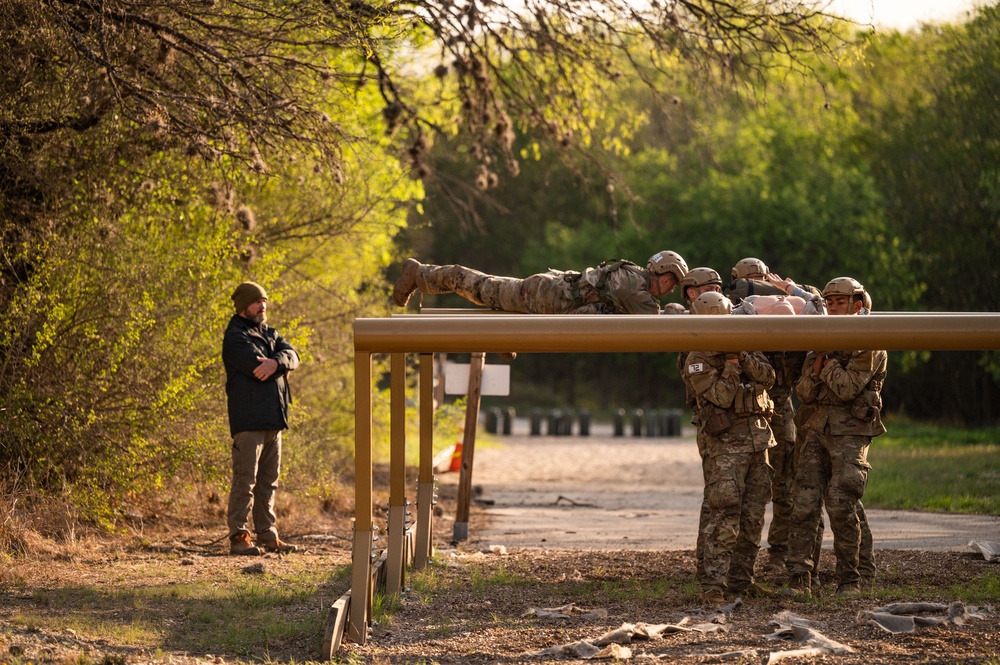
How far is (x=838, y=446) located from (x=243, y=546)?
167 inches

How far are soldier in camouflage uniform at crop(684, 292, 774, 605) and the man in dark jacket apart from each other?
3.27m

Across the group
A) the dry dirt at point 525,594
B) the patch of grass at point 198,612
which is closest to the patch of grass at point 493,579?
the dry dirt at point 525,594

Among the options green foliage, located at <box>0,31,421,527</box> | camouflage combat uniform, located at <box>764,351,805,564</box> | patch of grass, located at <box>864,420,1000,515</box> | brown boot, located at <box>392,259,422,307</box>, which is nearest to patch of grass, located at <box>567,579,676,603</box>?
camouflage combat uniform, located at <box>764,351,805,564</box>

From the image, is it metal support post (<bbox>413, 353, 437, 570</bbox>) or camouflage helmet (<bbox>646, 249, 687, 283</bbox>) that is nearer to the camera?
camouflage helmet (<bbox>646, 249, 687, 283</bbox>)

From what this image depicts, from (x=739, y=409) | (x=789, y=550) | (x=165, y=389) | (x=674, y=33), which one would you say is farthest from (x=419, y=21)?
(x=789, y=550)

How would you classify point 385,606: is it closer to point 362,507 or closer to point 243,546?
point 362,507

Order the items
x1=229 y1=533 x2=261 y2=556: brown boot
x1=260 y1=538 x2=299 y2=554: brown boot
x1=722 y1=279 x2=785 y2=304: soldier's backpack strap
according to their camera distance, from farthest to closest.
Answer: x1=260 y1=538 x2=299 y2=554: brown boot < x1=229 y1=533 x2=261 y2=556: brown boot < x1=722 y1=279 x2=785 y2=304: soldier's backpack strap

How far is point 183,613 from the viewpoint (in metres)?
7.09

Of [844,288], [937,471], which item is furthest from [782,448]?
[937,471]

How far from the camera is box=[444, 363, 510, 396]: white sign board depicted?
37.8 feet

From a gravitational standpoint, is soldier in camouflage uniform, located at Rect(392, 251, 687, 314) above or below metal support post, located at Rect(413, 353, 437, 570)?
above

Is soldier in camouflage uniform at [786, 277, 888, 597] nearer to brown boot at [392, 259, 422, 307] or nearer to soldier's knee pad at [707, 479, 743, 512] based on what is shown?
soldier's knee pad at [707, 479, 743, 512]

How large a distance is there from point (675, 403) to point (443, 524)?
1086 inches

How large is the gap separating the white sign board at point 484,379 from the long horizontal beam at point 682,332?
5061 mm
